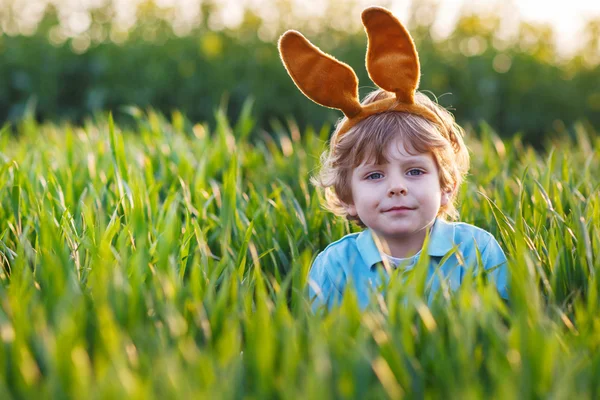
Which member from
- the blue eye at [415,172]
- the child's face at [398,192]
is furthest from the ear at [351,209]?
the blue eye at [415,172]

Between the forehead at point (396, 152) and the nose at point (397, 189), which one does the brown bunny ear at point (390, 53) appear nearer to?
the forehead at point (396, 152)

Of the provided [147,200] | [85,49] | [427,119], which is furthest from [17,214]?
[85,49]

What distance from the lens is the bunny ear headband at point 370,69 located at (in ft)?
6.43

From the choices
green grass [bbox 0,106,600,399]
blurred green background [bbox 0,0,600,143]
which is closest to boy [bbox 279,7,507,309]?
green grass [bbox 0,106,600,399]

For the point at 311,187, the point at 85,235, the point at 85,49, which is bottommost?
the point at 85,235

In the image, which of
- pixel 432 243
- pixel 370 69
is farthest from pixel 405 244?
pixel 370 69

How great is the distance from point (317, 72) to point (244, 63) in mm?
4657

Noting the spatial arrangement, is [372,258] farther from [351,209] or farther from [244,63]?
[244,63]

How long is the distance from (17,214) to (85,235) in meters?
0.48

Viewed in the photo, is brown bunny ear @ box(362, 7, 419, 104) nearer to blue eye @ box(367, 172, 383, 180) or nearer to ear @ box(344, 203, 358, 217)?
blue eye @ box(367, 172, 383, 180)

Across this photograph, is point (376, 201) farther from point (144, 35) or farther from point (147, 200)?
point (144, 35)

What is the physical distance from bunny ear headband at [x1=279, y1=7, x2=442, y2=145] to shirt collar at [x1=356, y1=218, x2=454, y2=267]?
0.99ft

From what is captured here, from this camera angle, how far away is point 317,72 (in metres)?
2.03

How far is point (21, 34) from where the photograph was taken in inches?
270
